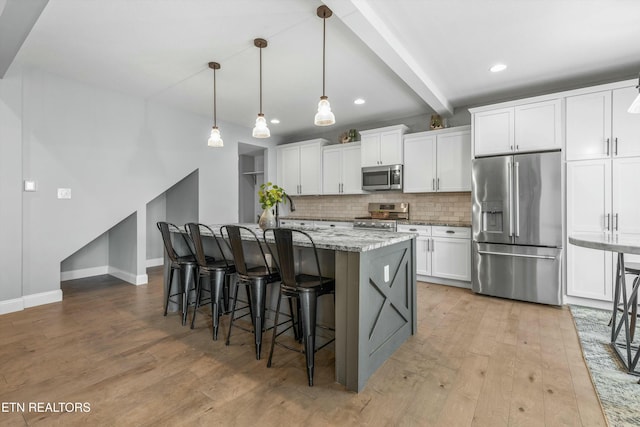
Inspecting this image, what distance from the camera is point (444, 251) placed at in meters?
4.43

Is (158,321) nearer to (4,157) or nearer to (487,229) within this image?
(4,157)

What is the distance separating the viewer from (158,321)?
3.08 metres

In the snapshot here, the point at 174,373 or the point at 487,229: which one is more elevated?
the point at 487,229

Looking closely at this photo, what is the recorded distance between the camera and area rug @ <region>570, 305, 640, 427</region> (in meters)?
1.70

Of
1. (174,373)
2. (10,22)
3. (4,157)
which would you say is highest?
(10,22)

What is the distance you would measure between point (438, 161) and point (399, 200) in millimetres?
1008

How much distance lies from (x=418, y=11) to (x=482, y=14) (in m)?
0.54

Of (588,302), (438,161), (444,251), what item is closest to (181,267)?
(444,251)

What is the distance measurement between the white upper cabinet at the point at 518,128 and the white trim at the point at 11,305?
5.76m

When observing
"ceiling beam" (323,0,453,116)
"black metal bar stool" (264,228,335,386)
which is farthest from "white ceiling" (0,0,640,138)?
"black metal bar stool" (264,228,335,386)

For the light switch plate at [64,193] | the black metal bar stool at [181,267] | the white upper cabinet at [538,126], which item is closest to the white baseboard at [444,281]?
the white upper cabinet at [538,126]

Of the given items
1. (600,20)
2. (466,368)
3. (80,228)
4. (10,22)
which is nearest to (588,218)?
(600,20)

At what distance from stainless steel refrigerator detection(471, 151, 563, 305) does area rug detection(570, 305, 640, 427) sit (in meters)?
0.64

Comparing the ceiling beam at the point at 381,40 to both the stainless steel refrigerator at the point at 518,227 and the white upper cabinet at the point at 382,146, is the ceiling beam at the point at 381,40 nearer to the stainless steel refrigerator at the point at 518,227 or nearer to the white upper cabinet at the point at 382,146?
the white upper cabinet at the point at 382,146
